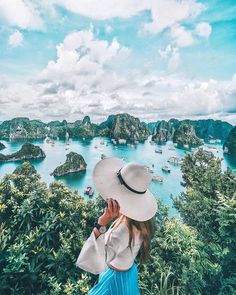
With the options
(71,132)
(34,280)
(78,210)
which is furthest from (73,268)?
(71,132)

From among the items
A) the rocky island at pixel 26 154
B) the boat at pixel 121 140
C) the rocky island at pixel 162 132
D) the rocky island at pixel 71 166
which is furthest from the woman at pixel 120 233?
the rocky island at pixel 162 132

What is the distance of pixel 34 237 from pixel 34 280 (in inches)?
28.1

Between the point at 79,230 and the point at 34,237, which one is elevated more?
the point at 34,237

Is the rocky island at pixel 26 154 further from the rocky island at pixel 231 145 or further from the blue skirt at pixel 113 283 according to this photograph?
the blue skirt at pixel 113 283

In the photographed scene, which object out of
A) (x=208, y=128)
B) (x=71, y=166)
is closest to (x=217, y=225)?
(x=71, y=166)

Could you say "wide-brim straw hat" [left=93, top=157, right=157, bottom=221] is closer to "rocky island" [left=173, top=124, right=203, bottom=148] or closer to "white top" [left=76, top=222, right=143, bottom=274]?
"white top" [left=76, top=222, right=143, bottom=274]

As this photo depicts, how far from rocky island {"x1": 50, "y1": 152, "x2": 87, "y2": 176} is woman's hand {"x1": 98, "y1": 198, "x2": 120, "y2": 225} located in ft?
151

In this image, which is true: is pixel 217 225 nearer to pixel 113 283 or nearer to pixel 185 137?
pixel 113 283

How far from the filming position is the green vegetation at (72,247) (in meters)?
4.31

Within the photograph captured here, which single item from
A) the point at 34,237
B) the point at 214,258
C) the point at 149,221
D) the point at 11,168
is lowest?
the point at 11,168

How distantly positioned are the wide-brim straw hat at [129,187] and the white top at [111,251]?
122 millimetres

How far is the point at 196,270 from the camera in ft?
19.0

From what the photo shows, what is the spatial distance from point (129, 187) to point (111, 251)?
0.37 m

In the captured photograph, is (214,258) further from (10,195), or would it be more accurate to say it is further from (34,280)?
(10,195)
